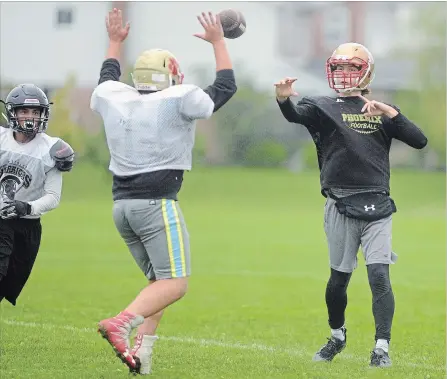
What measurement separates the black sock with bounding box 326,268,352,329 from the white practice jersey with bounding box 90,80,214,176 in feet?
4.48

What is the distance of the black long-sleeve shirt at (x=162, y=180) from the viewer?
20.9 ft

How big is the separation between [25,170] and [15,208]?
0.31 meters

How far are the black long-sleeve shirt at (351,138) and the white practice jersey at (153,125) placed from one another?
2.89 feet

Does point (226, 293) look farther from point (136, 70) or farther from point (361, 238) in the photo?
point (136, 70)

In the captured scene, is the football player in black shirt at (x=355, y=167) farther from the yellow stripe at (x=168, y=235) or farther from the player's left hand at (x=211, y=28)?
the yellow stripe at (x=168, y=235)

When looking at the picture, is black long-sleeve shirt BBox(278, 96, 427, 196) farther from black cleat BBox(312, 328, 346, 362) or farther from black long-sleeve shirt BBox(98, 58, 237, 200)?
black cleat BBox(312, 328, 346, 362)

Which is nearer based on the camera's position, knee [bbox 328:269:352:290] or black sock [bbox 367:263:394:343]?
black sock [bbox 367:263:394:343]

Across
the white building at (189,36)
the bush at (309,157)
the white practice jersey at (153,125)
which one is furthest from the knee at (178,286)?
the bush at (309,157)

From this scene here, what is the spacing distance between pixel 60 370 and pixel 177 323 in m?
3.00

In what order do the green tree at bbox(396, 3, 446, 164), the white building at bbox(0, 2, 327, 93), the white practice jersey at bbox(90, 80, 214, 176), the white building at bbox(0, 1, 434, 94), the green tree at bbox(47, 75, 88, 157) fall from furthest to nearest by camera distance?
1. the green tree at bbox(396, 3, 446, 164)
2. the white building at bbox(0, 1, 434, 94)
3. the white building at bbox(0, 2, 327, 93)
4. the green tree at bbox(47, 75, 88, 157)
5. the white practice jersey at bbox(90, 80, 214, 176)

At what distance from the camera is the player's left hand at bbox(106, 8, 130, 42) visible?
686cm

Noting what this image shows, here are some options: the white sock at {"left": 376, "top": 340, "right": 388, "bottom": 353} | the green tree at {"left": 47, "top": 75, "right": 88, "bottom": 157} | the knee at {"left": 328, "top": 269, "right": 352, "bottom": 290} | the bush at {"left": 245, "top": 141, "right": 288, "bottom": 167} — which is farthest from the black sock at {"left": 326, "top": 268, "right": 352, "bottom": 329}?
the bush at {"left": 245, "top": 141, "right": 288, "bottom": 167}

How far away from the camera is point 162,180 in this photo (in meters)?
6.39

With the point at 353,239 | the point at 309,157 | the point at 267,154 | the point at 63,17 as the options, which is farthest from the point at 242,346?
the point at 63,17
